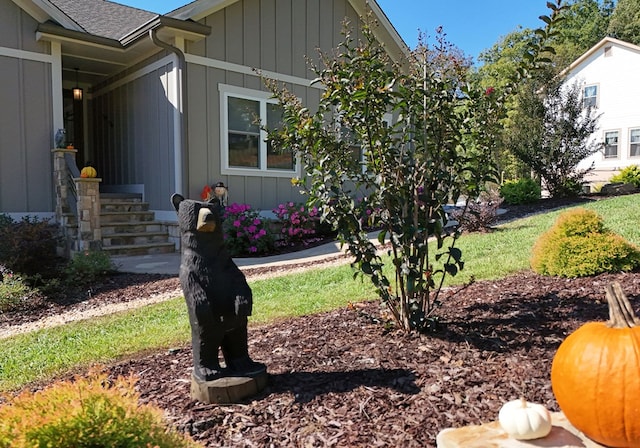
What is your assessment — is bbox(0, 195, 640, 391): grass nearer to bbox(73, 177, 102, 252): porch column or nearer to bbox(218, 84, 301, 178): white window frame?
bbox(73, 177, 102, 252): porch column

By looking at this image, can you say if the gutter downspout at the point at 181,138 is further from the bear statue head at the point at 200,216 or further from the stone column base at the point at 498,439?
the stone column base at the point at 498,439

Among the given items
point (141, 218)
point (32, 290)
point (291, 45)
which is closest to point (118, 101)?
point (141, 218)

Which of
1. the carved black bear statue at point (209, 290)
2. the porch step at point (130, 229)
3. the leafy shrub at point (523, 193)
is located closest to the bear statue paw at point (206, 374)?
the carved black bear statue at point (209, 290)

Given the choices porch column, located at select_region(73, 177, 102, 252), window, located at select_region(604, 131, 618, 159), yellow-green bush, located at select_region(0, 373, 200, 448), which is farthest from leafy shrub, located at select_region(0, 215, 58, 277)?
window, located at select_region(604, 131, 618, 159)

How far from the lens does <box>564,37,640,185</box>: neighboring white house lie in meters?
21.5

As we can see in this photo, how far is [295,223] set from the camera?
964cm

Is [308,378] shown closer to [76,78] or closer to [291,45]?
[291,45]

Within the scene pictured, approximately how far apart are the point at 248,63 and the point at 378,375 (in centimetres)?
861

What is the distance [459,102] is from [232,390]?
2300 mm

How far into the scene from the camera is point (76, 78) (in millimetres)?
11031

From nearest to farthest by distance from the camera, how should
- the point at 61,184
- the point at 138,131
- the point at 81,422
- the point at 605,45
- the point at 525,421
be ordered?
the point at 81,422 → the point at 525,421 → the point at 61,184 → the point at 138,131 → the point at 605,45

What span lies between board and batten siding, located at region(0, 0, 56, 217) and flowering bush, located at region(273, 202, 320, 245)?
4280mm

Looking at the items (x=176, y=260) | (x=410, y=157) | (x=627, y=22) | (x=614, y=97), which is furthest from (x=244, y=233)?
(x=627, y=22)

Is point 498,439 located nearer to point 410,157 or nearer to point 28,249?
point 410,157
